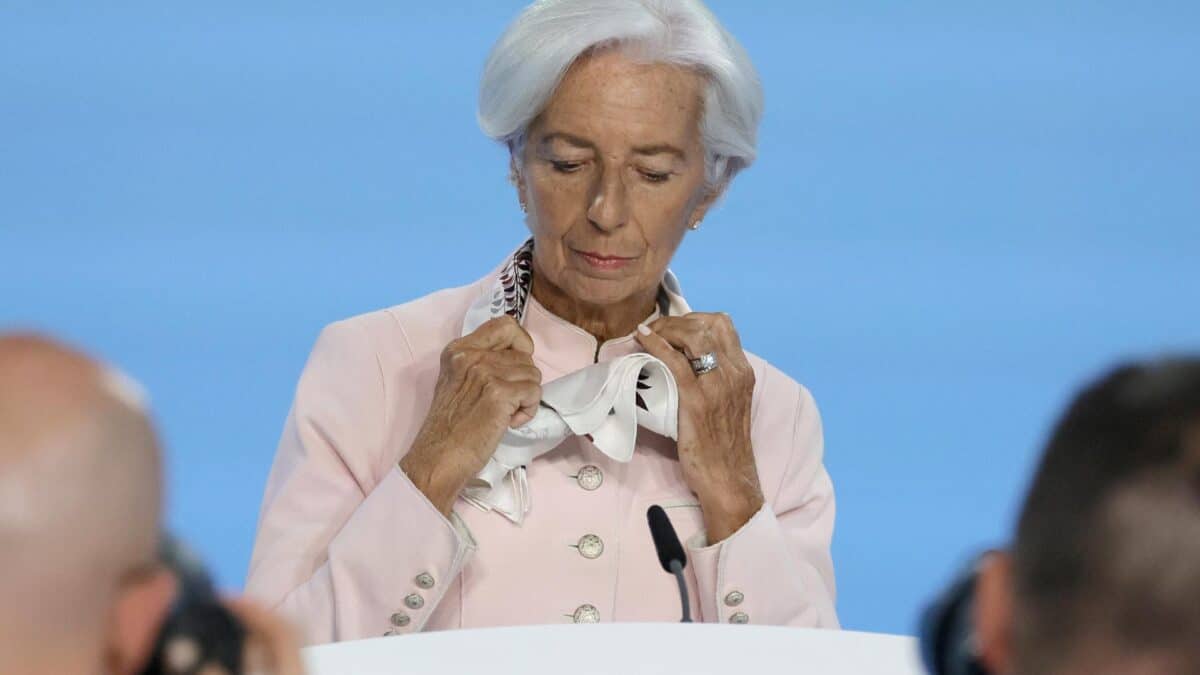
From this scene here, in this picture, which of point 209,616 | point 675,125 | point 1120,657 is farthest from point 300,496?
point 1120,657

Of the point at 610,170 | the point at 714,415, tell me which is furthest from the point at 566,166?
the point at 714,415

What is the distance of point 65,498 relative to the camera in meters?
0.68

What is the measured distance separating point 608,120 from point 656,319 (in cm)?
30

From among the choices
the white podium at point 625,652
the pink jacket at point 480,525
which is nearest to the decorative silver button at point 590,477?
the pink jacket at point 480,525

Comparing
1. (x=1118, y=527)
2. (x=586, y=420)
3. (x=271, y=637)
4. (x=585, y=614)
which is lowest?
(x=585, y=614)

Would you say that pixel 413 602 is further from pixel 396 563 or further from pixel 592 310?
pixel 592 310

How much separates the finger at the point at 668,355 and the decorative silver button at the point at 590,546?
0.23 metres

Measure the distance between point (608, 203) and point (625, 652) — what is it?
796 mm

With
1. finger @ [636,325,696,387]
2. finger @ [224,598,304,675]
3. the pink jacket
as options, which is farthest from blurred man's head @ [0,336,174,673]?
finger @ [636,325,696,387]

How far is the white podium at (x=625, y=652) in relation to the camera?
5.32 feet

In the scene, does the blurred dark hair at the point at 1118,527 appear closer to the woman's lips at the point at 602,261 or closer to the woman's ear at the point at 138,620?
the woman's ear at the point at 138,620

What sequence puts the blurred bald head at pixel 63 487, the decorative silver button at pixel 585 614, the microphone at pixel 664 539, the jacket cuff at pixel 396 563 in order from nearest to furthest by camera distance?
the blurred bald head at pixel 63 487
the microphone at pixel 664 539
the jacket cuff at pixel 396 563
the decorative silver button at pixel 585 614

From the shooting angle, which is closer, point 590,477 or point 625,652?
point 625,652

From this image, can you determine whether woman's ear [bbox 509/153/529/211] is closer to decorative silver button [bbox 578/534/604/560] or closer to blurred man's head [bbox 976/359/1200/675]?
decorative silver button [bbox 578/534/604/560]
